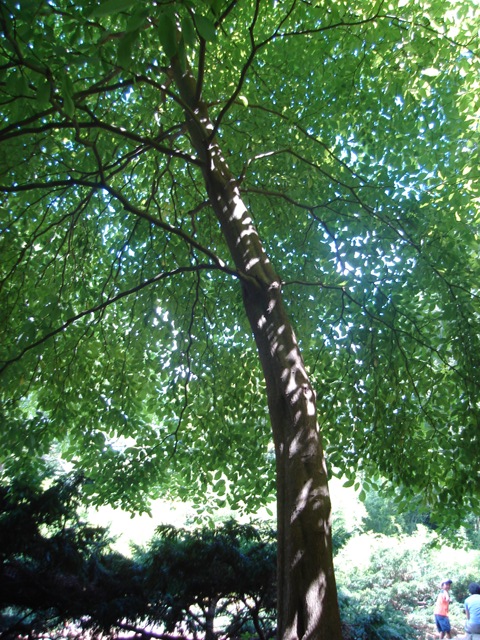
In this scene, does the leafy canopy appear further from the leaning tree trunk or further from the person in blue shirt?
the person in blue shirt

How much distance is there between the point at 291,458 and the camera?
2221 millimetres

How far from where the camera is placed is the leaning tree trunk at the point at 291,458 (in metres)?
1.90

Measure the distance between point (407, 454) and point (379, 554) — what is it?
10.2 m

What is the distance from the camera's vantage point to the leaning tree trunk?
1.90 m

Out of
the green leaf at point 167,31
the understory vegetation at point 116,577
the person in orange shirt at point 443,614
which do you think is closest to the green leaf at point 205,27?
the green leaf at point 167,31

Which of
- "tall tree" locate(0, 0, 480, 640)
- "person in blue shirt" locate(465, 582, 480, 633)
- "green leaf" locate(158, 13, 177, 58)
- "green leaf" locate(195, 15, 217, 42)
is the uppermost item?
"tall tree" locate(0, 0, 480, 640)

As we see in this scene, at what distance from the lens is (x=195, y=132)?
3439 mm

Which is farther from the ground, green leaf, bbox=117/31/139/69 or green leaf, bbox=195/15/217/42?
green leaf, bbox=117/31/139/69

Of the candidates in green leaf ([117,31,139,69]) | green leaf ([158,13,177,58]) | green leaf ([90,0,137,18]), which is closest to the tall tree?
green leaf ([117,31,139,69])

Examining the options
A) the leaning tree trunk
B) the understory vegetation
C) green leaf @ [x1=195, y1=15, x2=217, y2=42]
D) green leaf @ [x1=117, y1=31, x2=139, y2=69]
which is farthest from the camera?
the understory vegetation

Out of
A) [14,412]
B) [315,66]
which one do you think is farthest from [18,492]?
[315,66]

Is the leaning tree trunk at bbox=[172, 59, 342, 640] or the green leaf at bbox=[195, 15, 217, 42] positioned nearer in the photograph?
the green leaf at bbox=[195, 15, 217, 42]

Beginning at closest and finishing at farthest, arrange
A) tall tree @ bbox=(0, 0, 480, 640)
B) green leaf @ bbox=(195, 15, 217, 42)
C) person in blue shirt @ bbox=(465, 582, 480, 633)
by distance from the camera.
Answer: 1. green leaf @ bbox=(195, 15, 217, 42)
2. tall tree @ bbox=(0, 0, 480, 640)
3. person in blue shirt @ bbox=(465, 582, 480, 633)

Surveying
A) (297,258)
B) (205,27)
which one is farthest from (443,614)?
(205,27)
